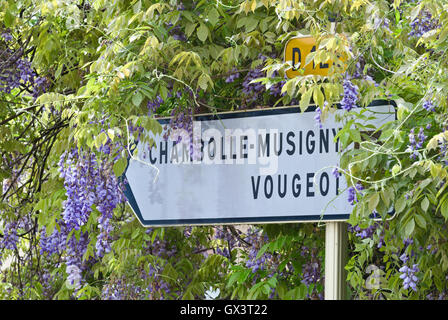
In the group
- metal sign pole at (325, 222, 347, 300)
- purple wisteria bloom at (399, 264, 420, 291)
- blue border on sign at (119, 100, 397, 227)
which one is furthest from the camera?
purple wisteria bloom at (399, 264, 420, 291)

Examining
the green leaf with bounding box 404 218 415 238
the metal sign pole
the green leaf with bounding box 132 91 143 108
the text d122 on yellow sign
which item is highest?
the text d122 on yellow sign

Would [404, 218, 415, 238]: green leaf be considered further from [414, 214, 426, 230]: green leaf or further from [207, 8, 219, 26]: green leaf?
[207, 8, 219, 26]: green leaf

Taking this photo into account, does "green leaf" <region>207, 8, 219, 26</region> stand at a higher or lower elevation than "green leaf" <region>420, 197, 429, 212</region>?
higher

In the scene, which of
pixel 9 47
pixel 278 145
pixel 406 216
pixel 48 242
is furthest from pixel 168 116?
pixel 9 47

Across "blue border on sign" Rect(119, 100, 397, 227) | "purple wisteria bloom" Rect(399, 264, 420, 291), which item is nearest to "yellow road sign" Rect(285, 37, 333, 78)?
Answer: "blue border on sign" Rect(119, 100, 397, 227)

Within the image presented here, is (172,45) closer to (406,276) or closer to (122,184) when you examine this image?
(122,184)

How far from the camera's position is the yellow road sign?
9.75ft

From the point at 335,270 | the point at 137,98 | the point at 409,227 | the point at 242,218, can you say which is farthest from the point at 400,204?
the point at 137,98

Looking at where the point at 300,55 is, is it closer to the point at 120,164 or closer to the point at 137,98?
the point at 137,98

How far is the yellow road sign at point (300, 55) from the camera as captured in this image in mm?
2971

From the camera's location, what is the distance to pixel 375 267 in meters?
3.44

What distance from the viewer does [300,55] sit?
3012 mm

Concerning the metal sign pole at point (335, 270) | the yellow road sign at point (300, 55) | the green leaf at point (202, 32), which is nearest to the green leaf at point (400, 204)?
the metal sign pole at point (335, 270)

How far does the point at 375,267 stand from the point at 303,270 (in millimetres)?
490
